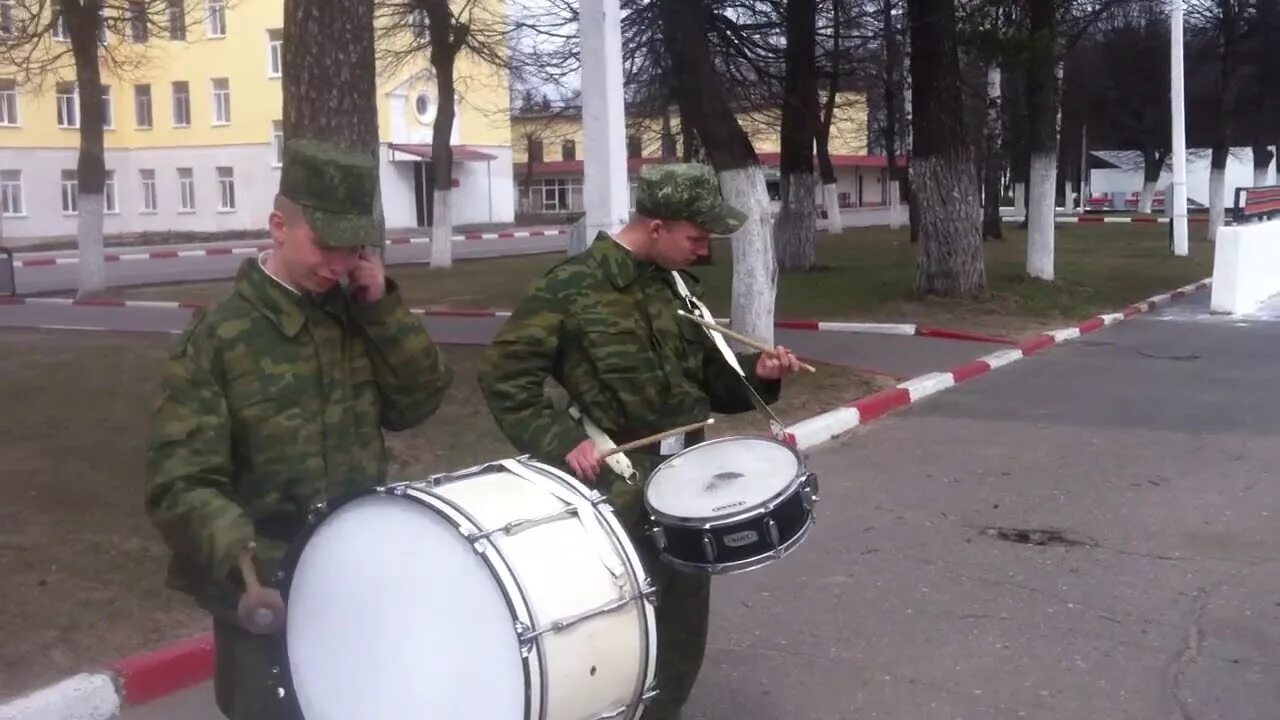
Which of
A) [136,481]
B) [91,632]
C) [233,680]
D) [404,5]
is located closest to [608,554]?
[233,680]

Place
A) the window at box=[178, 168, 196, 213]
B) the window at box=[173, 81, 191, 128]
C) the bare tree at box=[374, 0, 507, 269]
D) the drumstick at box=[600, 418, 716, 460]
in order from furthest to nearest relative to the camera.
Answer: the window at box=[178, 168, 196, 213]
the window at box=[173, 81, 191, 128]
the bare tree at box=[374, 0, 507, 269]
the drumstick at box=[600, 418, 716, 460]

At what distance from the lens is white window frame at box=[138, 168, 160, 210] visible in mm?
51531

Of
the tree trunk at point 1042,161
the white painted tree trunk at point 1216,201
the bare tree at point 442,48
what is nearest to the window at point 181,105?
the bare tree at point 442,48

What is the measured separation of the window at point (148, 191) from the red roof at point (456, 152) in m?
9.32

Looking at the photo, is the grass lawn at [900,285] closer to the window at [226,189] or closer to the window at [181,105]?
the window at [226,189]

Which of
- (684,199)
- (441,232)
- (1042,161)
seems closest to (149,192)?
(441,232)

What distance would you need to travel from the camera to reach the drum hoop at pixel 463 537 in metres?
2.78

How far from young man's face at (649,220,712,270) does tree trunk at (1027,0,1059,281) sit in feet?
53.6

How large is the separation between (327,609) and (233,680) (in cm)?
35

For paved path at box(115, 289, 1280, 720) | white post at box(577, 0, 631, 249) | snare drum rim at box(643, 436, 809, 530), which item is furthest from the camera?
white post at box(577, 0, 631, 249)

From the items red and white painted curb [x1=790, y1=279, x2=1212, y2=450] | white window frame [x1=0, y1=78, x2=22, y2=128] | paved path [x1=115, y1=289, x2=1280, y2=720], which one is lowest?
paved path [x1=115, y1=289, x2=1280, y2=720]

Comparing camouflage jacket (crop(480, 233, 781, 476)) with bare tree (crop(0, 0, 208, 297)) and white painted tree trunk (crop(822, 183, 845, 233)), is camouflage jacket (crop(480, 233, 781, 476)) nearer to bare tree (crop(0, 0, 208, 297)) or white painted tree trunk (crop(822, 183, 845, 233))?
bare tree (crop(0, 0, 208, 297))

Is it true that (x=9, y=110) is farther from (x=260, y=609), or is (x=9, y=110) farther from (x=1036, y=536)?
(x=260, y=609)

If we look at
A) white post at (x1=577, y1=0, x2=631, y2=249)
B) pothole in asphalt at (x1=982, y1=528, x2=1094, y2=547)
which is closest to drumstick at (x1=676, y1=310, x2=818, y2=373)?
pothole in asphalt at (x1=982, y1=528, x2=1094, y2=547)
